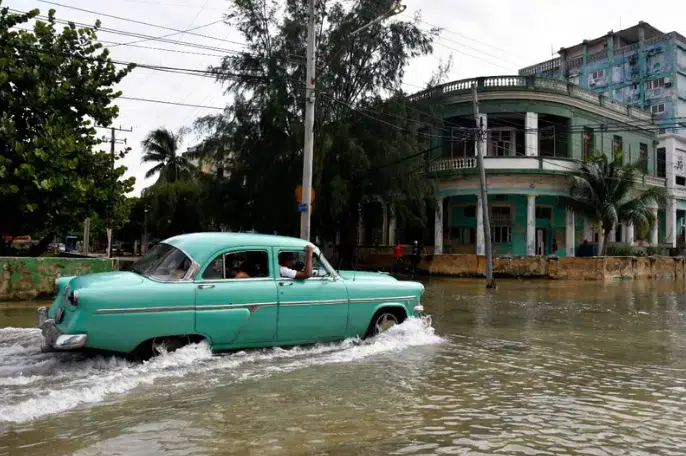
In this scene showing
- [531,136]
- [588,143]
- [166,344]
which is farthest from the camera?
[588,143]

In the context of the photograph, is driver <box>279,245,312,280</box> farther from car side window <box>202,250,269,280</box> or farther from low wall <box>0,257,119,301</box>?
low wall <box>0,257,119,301</box>

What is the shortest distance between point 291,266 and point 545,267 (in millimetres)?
20257

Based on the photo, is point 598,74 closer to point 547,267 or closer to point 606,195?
point 606,195

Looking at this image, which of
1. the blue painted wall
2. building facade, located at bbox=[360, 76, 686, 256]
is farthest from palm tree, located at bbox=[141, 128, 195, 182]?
the blue painted wall

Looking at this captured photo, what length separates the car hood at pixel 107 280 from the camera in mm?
6066

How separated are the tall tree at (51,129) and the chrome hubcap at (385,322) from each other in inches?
390

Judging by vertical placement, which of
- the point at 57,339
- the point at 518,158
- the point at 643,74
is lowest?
the point at 57,339

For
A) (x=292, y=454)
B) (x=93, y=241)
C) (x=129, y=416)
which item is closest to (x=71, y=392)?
(x=129, y=416)

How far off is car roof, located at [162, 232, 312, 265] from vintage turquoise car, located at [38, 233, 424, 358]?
0.04 ft

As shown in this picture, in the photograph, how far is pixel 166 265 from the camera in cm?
669

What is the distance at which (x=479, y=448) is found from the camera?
4.27 meters

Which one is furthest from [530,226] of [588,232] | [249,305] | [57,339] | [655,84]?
[57,339]

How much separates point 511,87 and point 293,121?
11.7 m

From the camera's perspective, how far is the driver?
24.1ft
